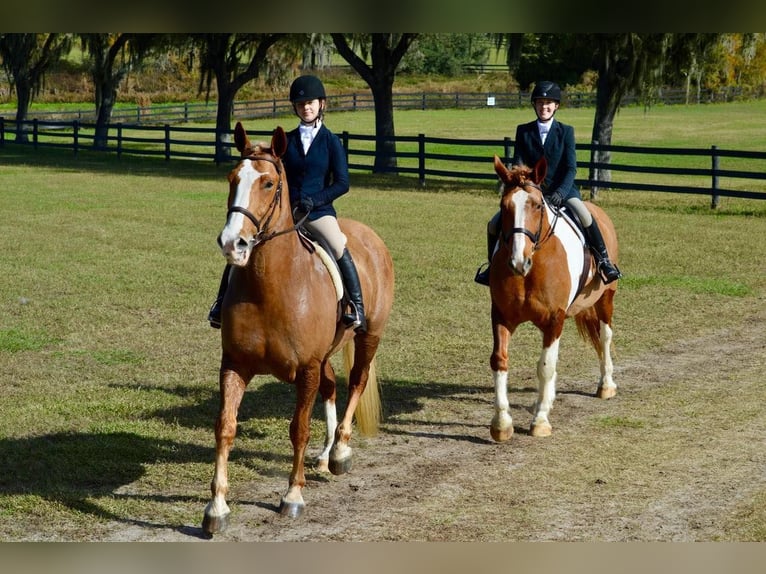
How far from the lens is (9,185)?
26.8m

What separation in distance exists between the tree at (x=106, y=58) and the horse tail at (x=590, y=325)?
987 inches

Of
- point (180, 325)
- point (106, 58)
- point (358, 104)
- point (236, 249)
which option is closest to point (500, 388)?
point (236, 249)

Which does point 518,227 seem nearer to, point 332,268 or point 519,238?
point 519,238

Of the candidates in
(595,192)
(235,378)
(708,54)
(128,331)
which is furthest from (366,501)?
(708,54)

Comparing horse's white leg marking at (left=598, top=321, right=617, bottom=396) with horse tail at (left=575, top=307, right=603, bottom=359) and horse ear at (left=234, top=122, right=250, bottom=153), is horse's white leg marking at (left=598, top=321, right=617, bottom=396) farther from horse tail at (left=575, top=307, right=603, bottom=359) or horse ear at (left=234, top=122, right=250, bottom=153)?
horse ear at (left=234, top=122, right=250, bottom=153)

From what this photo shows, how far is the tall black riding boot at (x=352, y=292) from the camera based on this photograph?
6.42 metres

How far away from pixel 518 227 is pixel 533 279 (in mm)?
642

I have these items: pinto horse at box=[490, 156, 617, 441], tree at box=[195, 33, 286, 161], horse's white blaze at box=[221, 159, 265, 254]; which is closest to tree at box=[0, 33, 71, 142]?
tree at box=[195, 33, 286, 161]

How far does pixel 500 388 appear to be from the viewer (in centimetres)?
766

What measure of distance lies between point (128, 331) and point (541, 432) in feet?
18.0

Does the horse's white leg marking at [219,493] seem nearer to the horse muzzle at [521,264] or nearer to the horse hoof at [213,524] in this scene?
the horse hoof at [213,524]

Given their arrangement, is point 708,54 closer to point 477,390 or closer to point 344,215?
point 344,215

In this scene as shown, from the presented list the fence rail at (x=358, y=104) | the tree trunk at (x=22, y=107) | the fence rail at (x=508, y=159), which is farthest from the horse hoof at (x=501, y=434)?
the fence rail at (x=358, y=104)
